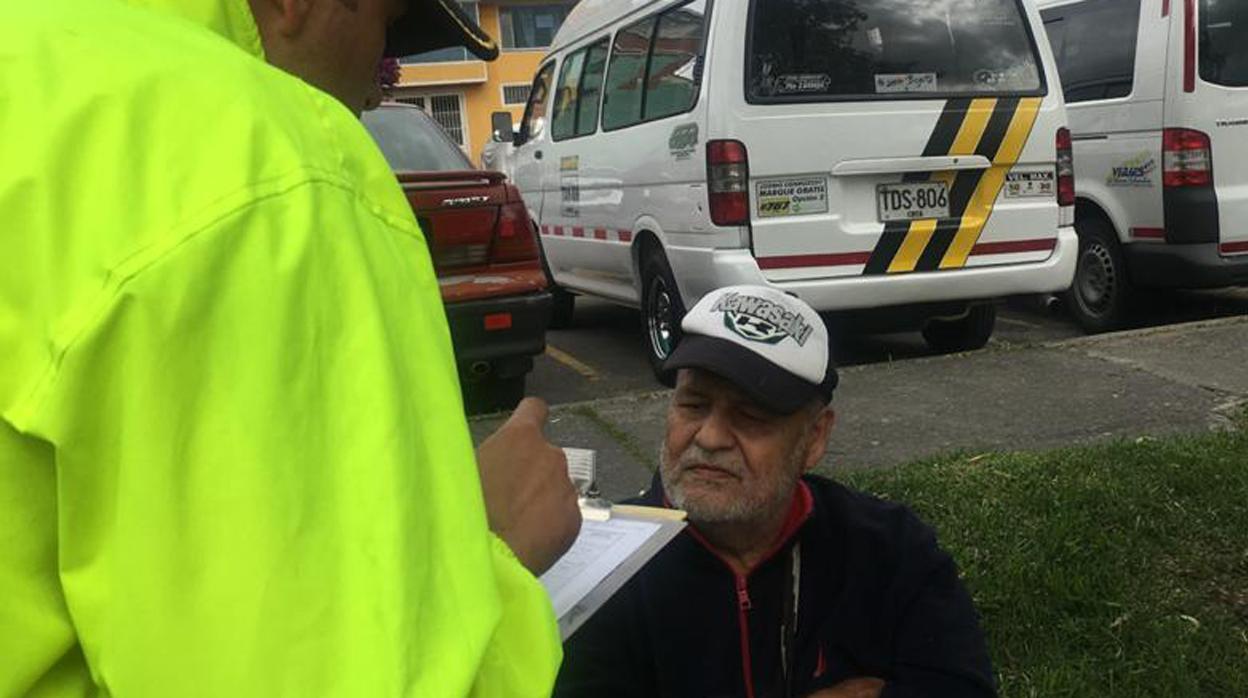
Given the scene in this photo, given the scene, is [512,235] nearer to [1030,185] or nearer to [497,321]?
[497,321]

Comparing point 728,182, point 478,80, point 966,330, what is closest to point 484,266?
point 728,182

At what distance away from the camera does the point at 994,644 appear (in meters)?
2.90

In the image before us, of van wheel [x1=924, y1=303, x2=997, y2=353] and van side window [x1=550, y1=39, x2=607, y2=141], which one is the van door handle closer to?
van wheel [x1=924, y1=303, x2=997, y2=353]

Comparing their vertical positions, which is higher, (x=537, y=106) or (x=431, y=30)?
(x=537, y=106)

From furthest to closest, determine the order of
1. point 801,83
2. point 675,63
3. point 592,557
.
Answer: point 675,63 → point 801,83 → point 592,557

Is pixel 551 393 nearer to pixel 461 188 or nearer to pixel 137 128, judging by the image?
pixel 461 188

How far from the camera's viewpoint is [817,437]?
2.19 m

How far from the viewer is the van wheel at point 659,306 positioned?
5.90 meters

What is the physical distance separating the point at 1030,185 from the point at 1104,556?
2844 millimetres

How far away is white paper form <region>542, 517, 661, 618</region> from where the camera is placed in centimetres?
109

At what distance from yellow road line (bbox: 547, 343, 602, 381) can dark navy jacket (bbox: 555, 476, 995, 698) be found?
4.70 metres

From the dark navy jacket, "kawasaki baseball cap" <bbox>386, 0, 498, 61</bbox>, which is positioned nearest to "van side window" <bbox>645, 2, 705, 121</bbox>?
the dark navy jacket

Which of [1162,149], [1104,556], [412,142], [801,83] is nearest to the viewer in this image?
[1104,556]

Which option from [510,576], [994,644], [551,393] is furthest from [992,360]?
[510,576]
